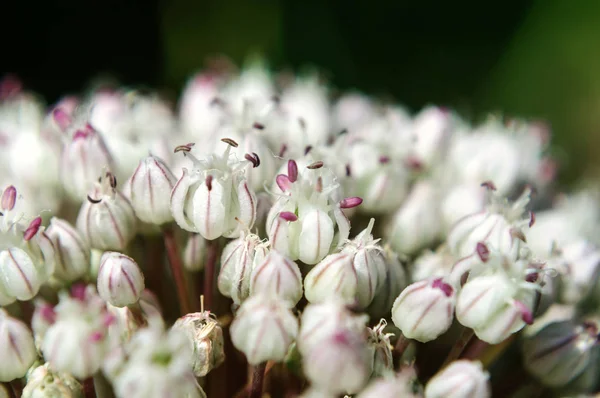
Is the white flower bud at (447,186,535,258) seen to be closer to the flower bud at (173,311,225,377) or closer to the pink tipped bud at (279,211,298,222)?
the pink tipped bud at (279,211,298,222)

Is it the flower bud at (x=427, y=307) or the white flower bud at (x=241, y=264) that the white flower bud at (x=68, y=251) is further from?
the flower bud at (x=427, y=307)

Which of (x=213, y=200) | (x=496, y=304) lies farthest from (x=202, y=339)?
(x=496, y=304)

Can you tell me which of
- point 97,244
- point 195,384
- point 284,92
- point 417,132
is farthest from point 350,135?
point 195,384

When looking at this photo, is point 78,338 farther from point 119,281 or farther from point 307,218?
point 307,218

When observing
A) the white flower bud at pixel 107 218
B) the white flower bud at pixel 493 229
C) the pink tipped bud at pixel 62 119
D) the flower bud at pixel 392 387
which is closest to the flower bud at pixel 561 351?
the white flower bud at pixel 493 229

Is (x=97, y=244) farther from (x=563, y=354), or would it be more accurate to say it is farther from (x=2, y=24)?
(x=2, y=24)
